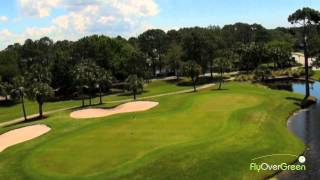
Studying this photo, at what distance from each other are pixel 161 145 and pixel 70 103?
203 feet

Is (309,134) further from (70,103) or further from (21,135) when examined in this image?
(70,103)

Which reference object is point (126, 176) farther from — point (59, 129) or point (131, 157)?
point (59, 129)

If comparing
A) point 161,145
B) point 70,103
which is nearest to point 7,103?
point 70,103

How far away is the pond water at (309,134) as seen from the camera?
42125mm

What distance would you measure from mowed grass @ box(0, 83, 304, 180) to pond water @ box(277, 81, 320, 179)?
146cm

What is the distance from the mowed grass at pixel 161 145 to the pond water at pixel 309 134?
1461 millimetres

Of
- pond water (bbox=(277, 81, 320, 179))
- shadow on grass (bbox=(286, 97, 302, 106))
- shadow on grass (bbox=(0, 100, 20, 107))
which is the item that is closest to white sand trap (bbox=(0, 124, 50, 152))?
pond water (bbox=(277, 81, 320, 179))

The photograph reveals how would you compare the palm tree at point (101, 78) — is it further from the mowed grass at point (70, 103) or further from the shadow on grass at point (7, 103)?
the shadow on grass at point (7, 103)

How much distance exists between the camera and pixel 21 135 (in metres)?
66.5

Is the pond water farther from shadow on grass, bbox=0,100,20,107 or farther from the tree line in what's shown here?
shadow on grass, bbox=0,100,20,107

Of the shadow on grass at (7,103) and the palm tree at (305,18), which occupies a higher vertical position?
the palm tree at (305,18)

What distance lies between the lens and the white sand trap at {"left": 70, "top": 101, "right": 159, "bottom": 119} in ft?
265

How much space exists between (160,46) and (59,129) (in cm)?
12386

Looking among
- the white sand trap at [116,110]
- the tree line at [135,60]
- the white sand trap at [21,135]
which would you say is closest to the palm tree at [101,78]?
the tree line at [135,60]
